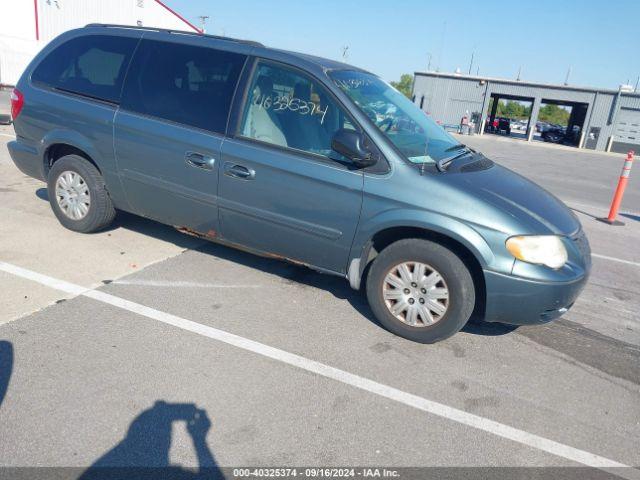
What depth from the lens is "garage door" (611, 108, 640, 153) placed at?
3494 centimetres

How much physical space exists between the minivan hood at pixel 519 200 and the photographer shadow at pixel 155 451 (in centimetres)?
228

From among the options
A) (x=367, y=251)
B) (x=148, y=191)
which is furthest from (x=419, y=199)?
(x=148, y=191)

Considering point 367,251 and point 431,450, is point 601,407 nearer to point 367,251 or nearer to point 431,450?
point 431,450

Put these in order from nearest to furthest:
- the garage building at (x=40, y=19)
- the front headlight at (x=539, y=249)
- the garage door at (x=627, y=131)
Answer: the front headlight at (x=539, y=249) → the garage building at (x=40, y=19) → the garage door at (x=627, y=131)

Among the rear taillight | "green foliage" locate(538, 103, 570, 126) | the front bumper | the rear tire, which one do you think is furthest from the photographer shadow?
"green foliage" locate(538, 103, 570, 126)

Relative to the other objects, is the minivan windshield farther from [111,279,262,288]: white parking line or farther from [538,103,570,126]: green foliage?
[538,103,570,126]: green foliage

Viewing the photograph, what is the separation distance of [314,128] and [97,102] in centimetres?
220

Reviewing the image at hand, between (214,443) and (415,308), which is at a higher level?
(415,308)

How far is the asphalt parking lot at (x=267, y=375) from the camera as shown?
268cm

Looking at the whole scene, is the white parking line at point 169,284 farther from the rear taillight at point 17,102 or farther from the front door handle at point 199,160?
the rear taillight at point 17,102

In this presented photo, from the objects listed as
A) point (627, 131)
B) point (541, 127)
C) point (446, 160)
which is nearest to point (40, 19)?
point (446, 160)

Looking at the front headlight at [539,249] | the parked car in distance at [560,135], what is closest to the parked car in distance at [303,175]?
the front headlight at [539,249]

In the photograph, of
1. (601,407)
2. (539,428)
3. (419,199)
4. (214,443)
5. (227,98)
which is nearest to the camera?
(214,443)

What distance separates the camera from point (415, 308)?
3.78 m
